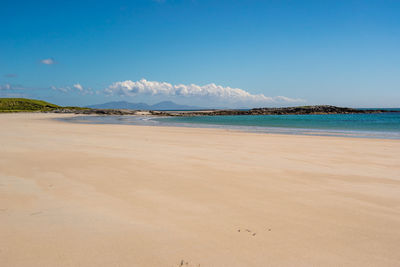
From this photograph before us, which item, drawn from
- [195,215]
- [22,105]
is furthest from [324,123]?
[22,105]

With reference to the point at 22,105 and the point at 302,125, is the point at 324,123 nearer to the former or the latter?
the point at 302,125

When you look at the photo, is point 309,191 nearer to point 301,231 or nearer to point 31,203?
point 301,231

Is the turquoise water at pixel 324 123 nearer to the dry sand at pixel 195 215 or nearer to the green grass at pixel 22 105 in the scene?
the dry sand at pixel 195 215

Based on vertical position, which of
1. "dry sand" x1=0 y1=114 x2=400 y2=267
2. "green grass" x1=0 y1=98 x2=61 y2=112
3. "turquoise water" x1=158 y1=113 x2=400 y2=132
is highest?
"green grass" x1=0 y1=98 x2=61 y2=112

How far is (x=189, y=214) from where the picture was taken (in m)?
4.40

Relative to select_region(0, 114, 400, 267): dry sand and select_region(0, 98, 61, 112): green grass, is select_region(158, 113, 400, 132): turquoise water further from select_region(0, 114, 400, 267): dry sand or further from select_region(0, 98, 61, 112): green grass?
select_region(0, 98, 61, 112): green grass

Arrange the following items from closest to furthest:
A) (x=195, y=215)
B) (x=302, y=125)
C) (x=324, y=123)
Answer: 1. (x=195, y=215)
2. (x=302, y=125)
3. (x=324, y=123)

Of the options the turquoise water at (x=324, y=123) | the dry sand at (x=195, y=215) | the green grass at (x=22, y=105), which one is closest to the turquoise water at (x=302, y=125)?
the turquoise water at (x=324, y=123)

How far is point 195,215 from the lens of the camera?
14.3 ft

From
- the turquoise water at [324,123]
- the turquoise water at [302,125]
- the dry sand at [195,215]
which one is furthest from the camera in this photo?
the turquoise water at [324,123]

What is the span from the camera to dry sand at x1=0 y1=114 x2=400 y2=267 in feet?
10.5

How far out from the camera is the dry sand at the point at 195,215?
319 cm

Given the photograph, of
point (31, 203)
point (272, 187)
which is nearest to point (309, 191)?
point (272, 187)

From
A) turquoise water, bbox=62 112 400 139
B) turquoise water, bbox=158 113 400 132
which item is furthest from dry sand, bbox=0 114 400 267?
turquoise water, bbox=158 113 400 132
